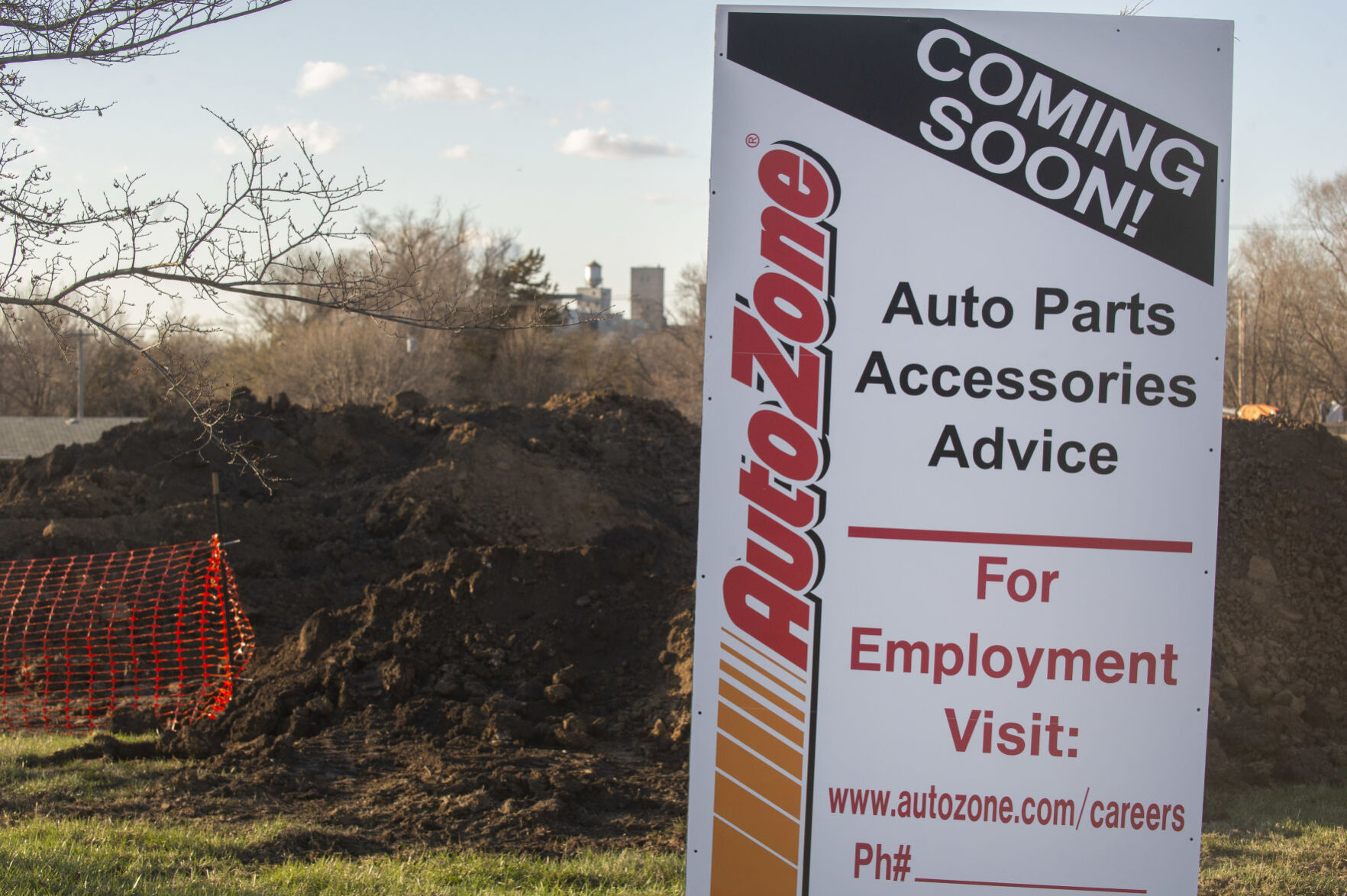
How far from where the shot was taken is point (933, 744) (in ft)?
9.38

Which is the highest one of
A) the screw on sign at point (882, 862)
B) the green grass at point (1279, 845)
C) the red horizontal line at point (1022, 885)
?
the screw on sign at point (882, 862)

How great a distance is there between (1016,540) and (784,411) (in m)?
0.72

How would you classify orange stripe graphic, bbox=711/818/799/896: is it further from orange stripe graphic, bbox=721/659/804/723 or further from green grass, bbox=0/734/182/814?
green grass, bbox=0/734/182/814

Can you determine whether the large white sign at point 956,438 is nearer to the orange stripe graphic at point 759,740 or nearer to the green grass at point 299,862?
the orange stripe graphic at point 759,740

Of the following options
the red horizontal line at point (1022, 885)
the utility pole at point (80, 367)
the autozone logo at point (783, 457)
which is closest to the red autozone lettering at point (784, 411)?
the autozone logo at point (783, 457)

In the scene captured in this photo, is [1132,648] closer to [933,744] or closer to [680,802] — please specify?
[933,744]

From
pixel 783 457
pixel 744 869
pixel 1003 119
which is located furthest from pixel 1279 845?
pixel 1003 119

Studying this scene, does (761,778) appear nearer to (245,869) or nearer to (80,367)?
(245,869)

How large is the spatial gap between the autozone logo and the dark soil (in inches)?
124

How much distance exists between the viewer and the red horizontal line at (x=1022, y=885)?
285cm

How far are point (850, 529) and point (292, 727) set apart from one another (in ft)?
20.2

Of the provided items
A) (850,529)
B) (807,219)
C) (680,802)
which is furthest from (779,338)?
(680,802)

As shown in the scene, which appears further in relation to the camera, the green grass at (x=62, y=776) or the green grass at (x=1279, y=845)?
the green grass at (x=62, y=776)

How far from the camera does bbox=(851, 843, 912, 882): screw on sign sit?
2859 mm
